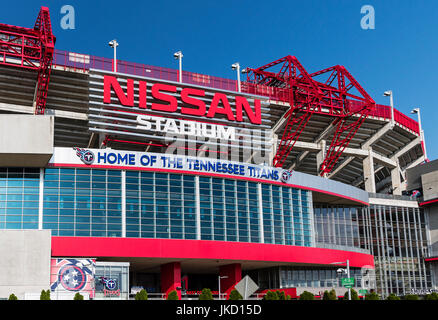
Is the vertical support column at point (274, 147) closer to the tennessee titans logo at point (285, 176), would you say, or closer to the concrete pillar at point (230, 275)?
the tennessee titans logo at point (285, 176)

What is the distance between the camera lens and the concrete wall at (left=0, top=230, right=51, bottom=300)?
166 ft

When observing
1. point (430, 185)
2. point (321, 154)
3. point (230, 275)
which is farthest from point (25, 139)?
point (430, 185)

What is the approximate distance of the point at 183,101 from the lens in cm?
7038

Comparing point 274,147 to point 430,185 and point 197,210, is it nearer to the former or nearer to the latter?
point 197,210

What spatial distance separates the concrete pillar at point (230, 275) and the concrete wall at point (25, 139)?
78.0ft

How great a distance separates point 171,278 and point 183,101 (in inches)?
824

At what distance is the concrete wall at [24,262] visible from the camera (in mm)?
50625

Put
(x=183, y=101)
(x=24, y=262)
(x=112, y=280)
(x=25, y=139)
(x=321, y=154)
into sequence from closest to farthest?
(x=24, y=262) → (x=112, y=280) → (x=25, y=139) → (x=183, y=101) → (x=321, y=154)

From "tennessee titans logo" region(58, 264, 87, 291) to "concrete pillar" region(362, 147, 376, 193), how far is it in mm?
48656

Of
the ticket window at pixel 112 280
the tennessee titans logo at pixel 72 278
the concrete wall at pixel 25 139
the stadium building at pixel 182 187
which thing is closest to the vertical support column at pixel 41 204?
the stadium building at pixel 182 187
